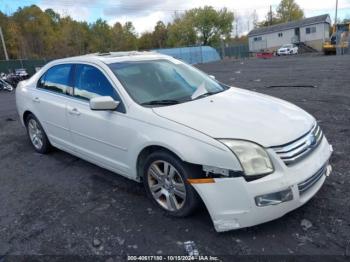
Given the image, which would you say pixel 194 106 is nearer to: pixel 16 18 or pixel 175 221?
pixel 175 221

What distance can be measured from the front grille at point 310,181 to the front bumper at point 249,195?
0.02 meters

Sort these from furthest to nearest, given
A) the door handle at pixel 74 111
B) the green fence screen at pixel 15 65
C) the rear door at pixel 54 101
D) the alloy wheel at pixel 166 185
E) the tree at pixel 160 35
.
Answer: the tree at pixel 160 35 < the green fence screen at pixel 15 65 < the rear door at pixel 54 101 < the door handle at pixel 74 111 < the alloy wheel at pixel 166 185

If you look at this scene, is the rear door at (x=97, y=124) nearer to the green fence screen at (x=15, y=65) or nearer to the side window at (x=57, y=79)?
the side window at (x=57, y=79)

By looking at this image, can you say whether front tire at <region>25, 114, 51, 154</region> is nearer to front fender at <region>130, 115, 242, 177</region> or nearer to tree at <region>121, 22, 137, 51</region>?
front fender at <region>130, 115, 242, 177</region>

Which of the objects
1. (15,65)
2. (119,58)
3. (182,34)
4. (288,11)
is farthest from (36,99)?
(288,11)

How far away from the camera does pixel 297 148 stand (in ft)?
10.00

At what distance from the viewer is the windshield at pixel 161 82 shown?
3784 mm

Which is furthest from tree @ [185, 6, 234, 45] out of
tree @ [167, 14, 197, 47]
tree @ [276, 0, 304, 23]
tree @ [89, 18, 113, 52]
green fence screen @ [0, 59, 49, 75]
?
green fence screen @ [0, 59, 49, 75]

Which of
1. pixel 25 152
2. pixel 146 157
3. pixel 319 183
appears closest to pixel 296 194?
pixel 319 183

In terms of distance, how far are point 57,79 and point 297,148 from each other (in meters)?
3.47

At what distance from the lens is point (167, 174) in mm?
3354

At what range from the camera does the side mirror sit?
3621 millimetres

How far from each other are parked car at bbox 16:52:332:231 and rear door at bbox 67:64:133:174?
13 millimetres

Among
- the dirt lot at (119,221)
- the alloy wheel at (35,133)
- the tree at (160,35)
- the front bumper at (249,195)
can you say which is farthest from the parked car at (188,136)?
the tree at (160,35)
